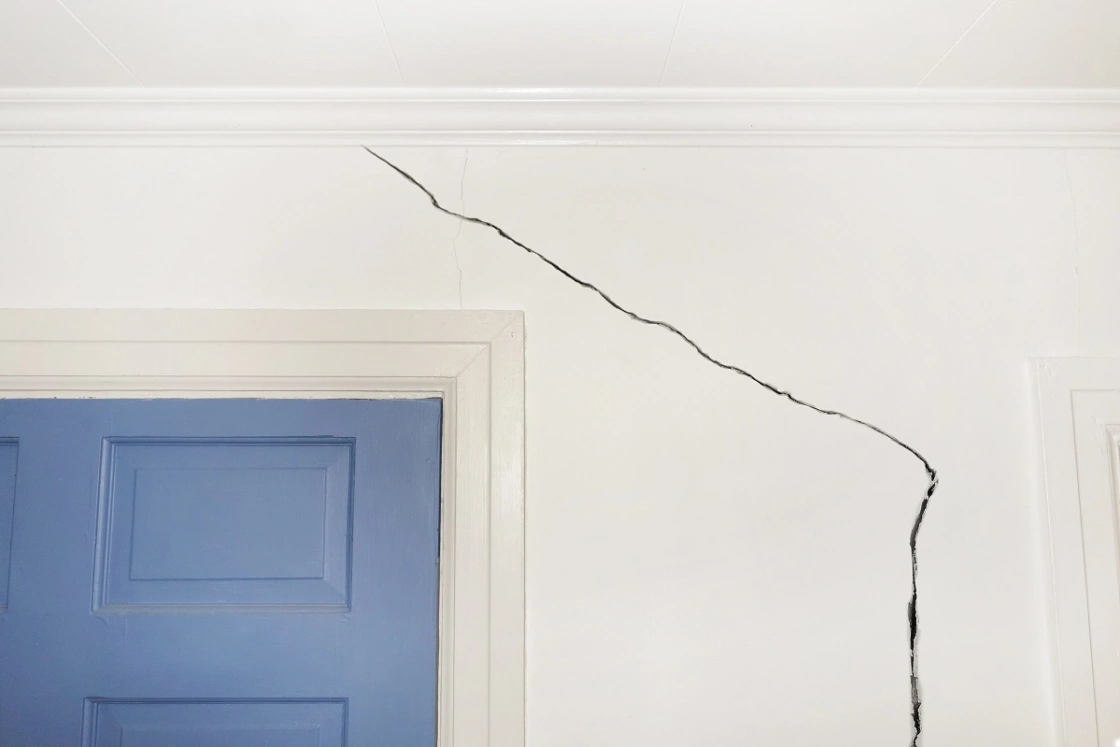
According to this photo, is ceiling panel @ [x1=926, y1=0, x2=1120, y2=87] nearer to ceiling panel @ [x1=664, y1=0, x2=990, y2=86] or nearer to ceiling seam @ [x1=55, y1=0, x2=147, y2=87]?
ceiling panel @ [x1=664, y1=0, x2=990, y2=86]

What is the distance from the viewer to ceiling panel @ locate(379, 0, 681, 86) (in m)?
0.92

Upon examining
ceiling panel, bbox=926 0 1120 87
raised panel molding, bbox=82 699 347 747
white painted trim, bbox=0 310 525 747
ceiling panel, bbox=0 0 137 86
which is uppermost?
ceiling panel, bbox=926 0 1120 87

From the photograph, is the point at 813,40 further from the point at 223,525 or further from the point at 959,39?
the point at 223,525

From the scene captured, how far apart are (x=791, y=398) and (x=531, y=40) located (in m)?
0.61

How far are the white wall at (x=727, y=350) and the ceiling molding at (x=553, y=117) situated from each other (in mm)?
27

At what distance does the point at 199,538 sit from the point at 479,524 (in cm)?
40

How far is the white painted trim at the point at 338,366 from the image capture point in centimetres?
104

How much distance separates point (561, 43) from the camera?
99 centimetres

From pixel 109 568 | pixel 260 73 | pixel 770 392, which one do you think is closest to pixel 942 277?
pixel 770 392

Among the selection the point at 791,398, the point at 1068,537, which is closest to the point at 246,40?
the point at 791,398

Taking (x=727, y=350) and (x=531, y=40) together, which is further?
(x=727, y=350)

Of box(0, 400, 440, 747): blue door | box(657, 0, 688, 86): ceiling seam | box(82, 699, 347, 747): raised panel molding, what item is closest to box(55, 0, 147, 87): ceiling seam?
box(0, 400, 440, 747): blue door

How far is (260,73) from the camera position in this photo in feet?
3.46

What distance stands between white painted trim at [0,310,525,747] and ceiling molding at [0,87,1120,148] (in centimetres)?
28
